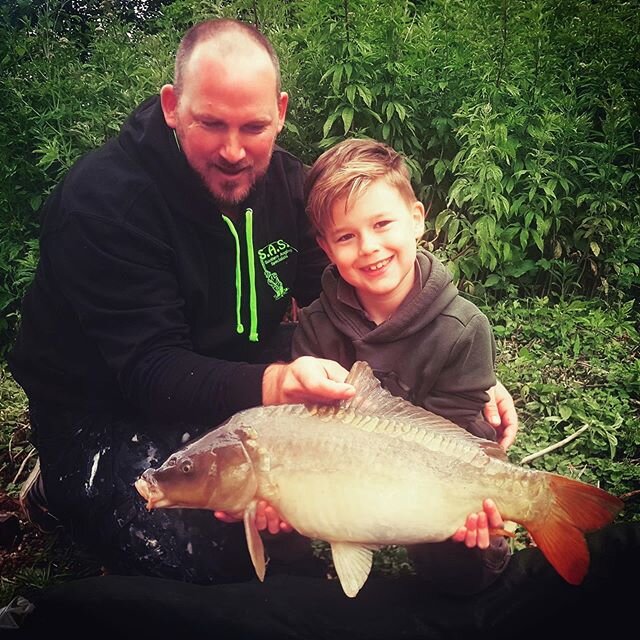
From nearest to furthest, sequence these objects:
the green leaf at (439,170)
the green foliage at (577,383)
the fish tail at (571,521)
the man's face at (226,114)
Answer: the fish tail at (571,521)
the man's face at (226,114)
the green foliage at (577,383)
the green leaf at (439,170)

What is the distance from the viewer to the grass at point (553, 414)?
2199 mm

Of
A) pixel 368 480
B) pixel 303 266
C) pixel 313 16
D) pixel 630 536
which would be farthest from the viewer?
pixel 313 16

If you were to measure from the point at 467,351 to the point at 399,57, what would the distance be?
1.64 metres

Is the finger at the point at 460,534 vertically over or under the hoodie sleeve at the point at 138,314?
under

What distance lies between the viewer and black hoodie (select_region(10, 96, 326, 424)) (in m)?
1.73

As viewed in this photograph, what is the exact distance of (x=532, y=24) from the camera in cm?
282

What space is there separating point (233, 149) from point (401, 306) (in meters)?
0.50

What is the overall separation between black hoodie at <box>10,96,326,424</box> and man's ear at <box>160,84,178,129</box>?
86mm

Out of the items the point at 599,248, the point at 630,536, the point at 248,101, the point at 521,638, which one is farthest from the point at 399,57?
the point at 521,638

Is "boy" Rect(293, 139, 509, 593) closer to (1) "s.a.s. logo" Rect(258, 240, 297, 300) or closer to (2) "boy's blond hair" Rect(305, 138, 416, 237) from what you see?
(2) "boy's blond hair" Rect(305, 138, 416, 237)

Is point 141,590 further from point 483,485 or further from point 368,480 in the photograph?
point 483,485

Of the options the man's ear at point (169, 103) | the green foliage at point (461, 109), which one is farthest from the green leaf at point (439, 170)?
the man's ear at point (169, 103)

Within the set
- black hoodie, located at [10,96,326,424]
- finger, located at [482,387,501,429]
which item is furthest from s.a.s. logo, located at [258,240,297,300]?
finger, located at [482,387,501,429]

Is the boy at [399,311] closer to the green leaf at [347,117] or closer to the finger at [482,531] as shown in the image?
the finger at [482,531]
